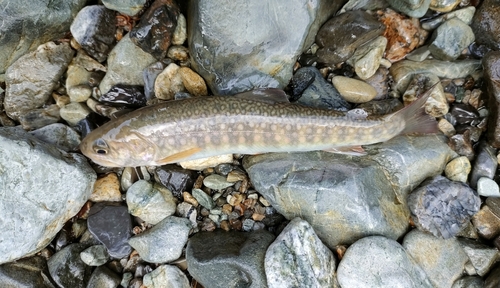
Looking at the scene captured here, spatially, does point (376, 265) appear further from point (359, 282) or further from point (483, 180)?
point (483, 180)

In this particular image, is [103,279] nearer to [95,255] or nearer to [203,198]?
[95,255]

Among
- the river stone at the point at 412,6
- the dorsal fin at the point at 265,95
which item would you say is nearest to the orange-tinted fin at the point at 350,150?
the dorsal fin at the point at 265,95

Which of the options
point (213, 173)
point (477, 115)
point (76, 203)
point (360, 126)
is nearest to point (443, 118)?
point (477, 115)

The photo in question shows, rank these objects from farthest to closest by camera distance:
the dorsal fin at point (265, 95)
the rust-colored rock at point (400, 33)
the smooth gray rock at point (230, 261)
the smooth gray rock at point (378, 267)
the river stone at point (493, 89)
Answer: the rust-colored rock at point (400, 33) < the river stone at point (493, 89) < the dorsal fin at point (265, 95) < the smooth gray rock at point (230, 261) < the smooth gray rock at point (378, 267)

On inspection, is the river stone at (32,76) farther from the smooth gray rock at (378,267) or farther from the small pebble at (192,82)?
the smooth gray rock at (378,267)

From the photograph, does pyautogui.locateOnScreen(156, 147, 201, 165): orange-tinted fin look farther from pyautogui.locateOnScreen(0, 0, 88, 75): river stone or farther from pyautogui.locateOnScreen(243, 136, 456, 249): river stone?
pyautogui.locateOnScreen(0, 0, 88, 75): river stone

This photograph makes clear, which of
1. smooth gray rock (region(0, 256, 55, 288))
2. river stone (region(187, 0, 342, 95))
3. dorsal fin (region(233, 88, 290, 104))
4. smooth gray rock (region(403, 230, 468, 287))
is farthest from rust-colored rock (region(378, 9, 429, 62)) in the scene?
smooth gray rock (region(0, 256, 55, 288))
